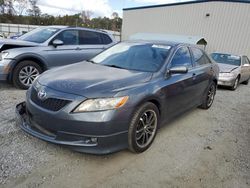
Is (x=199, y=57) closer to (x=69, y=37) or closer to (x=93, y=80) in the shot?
(x=93, y=80)

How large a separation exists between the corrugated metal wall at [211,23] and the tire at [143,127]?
16.5 meters

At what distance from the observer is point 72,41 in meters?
6.38

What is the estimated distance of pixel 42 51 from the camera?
568cm

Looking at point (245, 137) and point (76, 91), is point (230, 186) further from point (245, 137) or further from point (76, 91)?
point (76, 91)

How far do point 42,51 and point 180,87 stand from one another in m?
3.74

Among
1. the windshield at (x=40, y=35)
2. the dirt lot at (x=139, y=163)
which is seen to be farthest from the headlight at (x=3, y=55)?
the dirt lot at (x=139, y=163)

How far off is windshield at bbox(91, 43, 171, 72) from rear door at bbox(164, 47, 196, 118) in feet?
0.76

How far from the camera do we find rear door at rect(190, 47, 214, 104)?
A: 4445mm

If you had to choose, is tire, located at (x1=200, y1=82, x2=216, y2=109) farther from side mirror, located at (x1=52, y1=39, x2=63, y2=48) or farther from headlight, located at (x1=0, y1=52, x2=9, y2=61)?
headlight, located at (x1=0, y1=52, x2=9, y2=61)

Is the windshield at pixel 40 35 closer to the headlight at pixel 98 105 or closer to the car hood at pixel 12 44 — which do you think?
the car hood at pixel 12 44

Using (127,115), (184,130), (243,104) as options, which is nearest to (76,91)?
(127,115)

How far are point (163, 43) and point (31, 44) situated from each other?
348 cm

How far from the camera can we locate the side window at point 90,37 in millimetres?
6594

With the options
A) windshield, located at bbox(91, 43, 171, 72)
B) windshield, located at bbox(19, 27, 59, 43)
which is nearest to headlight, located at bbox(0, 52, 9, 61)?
windshield, located at bbox(19, 27, 59, 43)
